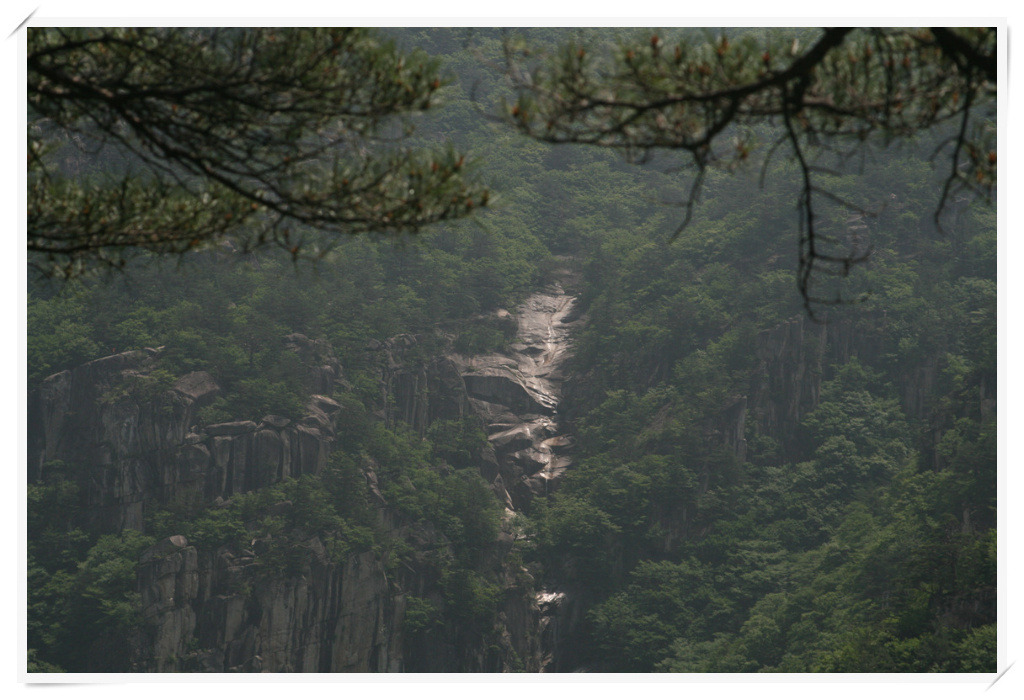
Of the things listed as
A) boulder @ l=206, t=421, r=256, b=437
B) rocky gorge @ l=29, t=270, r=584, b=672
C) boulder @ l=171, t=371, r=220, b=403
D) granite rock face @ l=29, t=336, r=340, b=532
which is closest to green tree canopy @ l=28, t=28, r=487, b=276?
rocky gorge @ l=29, t=270, r=584, b=672

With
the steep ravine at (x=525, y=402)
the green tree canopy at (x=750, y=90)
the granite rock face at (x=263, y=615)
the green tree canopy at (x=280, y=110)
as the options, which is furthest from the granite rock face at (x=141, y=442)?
the green tree canopy at (x=750, y=90)

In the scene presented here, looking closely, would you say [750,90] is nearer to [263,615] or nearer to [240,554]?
[263,615]

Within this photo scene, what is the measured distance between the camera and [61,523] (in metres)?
18.9

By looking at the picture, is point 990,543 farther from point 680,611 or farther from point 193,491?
point 193,491

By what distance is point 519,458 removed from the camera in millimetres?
23859

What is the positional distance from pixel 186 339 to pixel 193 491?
4.14 metres

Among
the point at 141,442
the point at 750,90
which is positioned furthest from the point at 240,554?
the point at 750,90

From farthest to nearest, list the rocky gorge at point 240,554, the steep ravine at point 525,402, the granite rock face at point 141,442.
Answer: the steep ravine at point 525,402, the granite rock face at point 141,442, the rocky gorge at point 240,554

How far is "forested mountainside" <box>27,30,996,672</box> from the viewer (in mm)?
17797

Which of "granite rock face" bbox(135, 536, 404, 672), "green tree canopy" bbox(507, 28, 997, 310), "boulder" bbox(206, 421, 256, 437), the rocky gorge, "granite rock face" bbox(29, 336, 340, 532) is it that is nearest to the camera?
"green tree canopy" bbox(507, 28, 997, 310)

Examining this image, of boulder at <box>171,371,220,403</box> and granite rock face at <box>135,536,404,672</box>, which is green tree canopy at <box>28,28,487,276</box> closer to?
granite rock face at <box>135,536,404,672</box>

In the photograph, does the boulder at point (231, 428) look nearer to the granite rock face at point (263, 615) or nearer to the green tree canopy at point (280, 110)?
the granite rock face at point (263, 615)

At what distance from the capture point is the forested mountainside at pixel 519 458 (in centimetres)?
1780

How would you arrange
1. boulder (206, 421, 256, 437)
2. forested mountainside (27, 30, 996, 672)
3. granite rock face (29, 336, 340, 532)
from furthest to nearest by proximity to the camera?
boulder (206, 421, 256, 437)
granite rock face (29, 336, 340, 532)
forested mountainside (27, 30, 996, 672)
